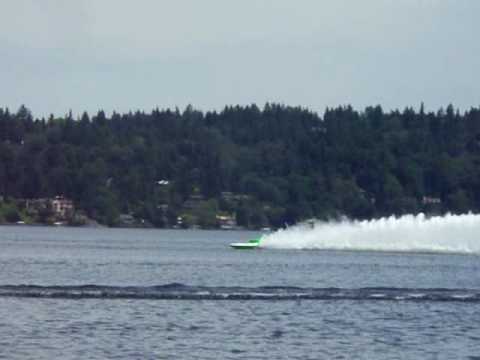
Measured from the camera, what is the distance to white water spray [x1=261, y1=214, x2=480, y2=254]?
4998 inches

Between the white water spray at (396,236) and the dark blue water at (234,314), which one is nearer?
the dark blue water at (234,314)

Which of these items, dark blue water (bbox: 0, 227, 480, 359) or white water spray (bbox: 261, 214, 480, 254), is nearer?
dark blue water (bbox: 0, 227, 480, 359)

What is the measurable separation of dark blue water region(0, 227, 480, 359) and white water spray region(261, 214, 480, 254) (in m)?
29.7

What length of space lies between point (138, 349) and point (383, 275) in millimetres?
45609

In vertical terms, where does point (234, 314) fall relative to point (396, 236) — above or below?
below

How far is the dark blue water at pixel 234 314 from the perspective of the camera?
5175cm

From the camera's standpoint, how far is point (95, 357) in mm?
48812

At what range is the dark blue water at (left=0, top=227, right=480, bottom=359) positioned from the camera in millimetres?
51750

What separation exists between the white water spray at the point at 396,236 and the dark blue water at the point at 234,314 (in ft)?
97.4

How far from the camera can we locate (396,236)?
132 meters

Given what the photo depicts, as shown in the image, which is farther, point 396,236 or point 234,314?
point 396,236

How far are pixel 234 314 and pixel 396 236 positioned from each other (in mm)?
71556

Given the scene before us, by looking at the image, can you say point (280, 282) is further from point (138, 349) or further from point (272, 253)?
point (272, 253)

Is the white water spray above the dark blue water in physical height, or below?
above
